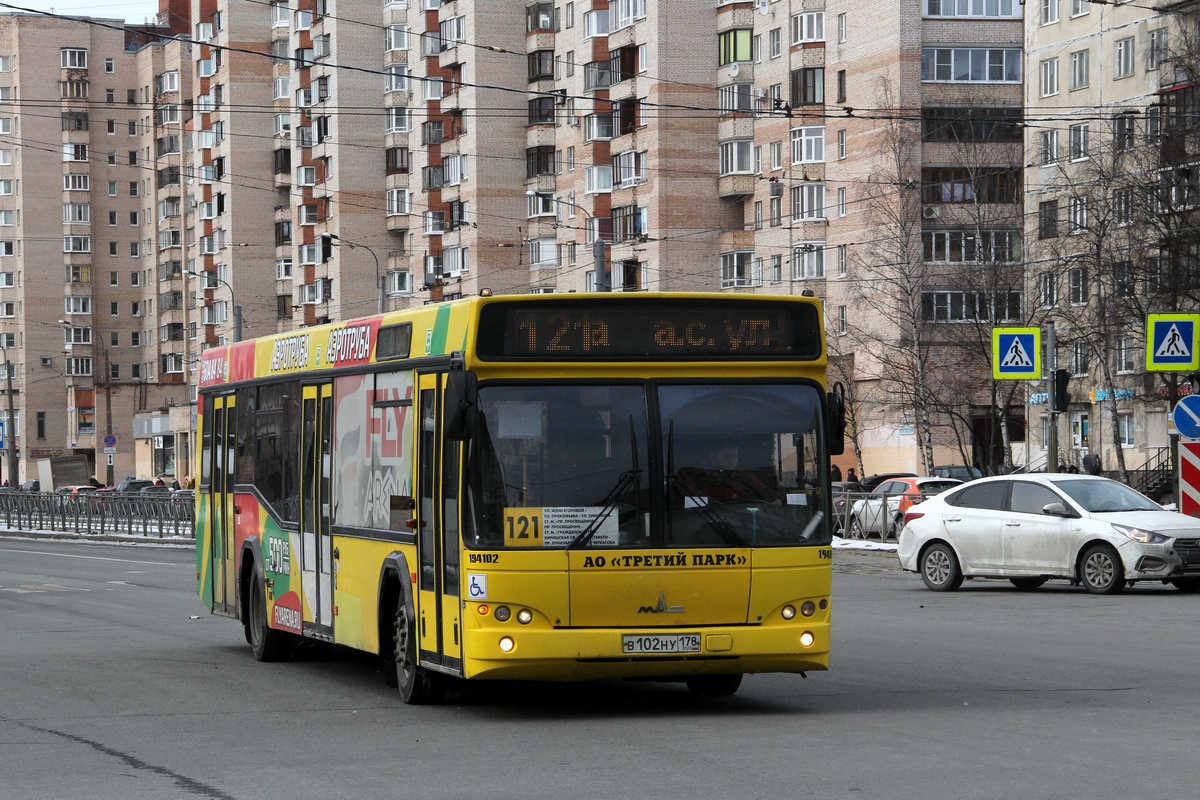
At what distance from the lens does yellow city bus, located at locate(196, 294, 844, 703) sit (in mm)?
11023

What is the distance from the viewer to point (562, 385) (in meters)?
11.2

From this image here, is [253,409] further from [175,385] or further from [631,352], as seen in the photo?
[175,385]

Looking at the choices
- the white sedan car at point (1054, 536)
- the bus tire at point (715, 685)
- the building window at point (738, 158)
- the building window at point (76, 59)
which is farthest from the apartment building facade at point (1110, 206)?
the building window at point (76, 59)

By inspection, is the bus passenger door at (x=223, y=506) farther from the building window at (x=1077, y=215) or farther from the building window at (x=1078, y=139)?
the building window at (x=1078, y=139)

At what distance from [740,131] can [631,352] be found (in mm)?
64783

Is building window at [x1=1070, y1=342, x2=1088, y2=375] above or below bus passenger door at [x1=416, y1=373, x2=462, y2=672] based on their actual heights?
above

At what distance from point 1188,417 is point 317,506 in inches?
558

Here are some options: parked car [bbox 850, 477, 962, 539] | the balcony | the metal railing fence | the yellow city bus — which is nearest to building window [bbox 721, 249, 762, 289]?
the balcony

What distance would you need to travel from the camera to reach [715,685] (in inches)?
495

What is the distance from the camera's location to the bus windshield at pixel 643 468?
1107 cm

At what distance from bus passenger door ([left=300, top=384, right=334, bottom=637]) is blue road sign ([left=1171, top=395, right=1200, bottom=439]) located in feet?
45.0

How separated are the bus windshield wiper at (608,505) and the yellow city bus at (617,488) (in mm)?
11

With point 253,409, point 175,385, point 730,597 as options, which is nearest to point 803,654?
point 730,597

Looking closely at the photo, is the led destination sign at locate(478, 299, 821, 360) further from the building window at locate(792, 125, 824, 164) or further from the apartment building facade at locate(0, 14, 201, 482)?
the apartment building facade at locate(0, 14, 201, 482)
